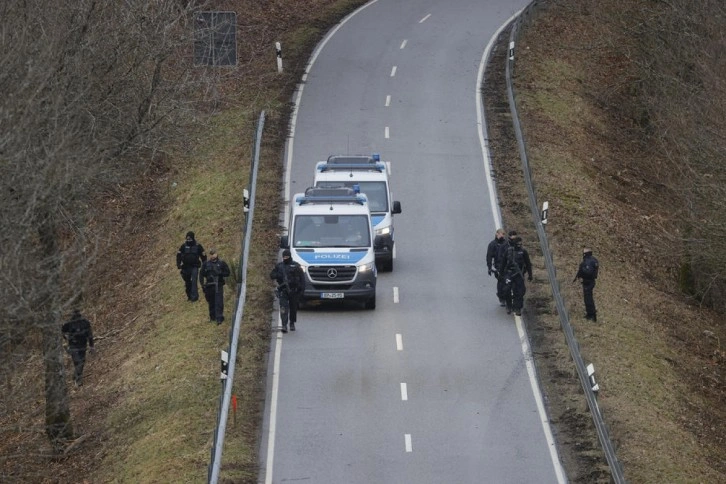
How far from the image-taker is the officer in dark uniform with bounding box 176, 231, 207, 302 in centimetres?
2834

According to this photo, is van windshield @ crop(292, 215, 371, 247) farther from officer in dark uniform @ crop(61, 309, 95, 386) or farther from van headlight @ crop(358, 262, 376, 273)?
officer in dark uniform @ crop(61, 309, 95, 386)

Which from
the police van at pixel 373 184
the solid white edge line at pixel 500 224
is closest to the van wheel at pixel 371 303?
the police van at pixel 373 184

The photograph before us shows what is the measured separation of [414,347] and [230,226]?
9531 mm

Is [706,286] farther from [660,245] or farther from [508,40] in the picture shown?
[508,40]

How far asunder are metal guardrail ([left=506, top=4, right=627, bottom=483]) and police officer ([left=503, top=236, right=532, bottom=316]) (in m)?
0.71

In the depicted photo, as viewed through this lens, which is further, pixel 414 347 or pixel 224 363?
pixel 414 347

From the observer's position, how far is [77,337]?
26.4 meters

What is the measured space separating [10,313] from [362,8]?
43.5m

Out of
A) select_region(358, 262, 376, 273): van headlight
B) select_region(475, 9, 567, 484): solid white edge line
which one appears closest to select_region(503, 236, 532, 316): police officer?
select_region(475, 9, 567, 484): solid white edge line

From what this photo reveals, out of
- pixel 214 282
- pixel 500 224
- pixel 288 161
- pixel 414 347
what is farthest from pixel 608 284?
pixel 288 161

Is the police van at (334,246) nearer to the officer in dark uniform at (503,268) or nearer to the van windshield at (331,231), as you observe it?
the van windshield at (331,231)

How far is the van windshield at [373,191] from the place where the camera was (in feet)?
104

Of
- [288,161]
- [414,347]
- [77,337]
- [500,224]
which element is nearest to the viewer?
[77,337]

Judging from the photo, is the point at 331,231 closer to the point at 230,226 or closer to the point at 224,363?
the point at 230,226
